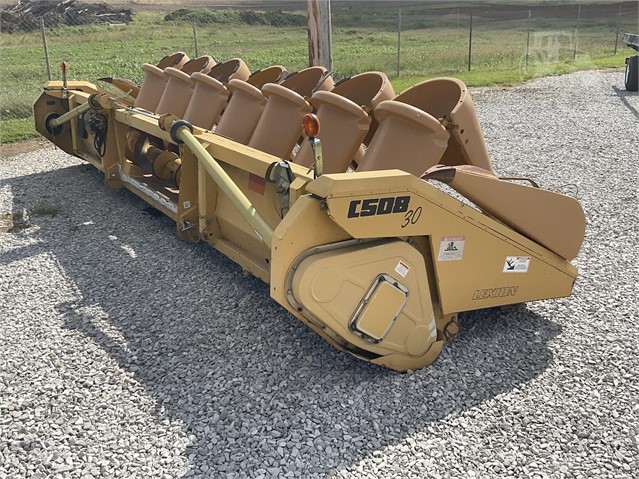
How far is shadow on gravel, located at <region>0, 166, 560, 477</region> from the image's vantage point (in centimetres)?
317

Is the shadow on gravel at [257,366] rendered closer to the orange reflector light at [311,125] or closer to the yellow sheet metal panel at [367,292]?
the yellow sheet metal panel at [367,292]

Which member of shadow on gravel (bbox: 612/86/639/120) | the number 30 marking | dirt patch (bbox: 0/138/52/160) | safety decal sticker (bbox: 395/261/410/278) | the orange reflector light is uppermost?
the orange reflector light

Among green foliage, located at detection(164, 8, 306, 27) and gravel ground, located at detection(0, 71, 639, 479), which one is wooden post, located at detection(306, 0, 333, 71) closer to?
gravel ground, located at detection(0, 71, 639, 479)

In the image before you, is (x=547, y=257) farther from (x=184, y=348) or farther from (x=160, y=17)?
(x=160, y=17)

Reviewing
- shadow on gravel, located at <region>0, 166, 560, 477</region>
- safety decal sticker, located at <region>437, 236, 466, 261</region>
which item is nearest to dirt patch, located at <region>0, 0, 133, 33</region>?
shadow on gravel, located at <region>0, 166, 560, 477</region>

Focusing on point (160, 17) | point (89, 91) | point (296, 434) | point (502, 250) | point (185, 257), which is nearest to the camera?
point (296, 434)

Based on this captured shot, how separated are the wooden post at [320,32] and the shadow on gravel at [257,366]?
16.5 ft

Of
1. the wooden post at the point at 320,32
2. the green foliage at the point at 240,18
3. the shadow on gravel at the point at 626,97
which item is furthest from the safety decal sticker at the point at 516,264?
the green foliage at the point at 240,18

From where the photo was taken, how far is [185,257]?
5.44 metres

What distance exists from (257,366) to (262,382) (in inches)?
6.9

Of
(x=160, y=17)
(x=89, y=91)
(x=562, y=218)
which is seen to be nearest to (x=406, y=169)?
(x=562, y=218)

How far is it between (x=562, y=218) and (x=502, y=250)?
49cm

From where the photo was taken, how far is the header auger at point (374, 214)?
3.36 metres

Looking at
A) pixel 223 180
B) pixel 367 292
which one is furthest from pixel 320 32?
pixel 367 292
